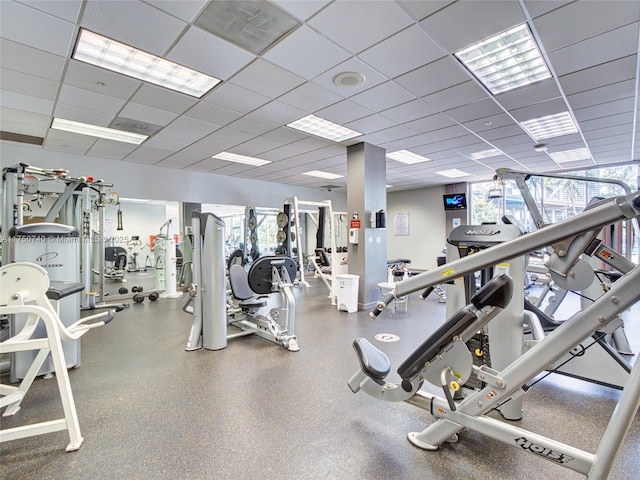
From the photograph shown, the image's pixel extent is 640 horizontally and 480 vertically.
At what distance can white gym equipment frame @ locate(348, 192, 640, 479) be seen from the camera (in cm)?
120

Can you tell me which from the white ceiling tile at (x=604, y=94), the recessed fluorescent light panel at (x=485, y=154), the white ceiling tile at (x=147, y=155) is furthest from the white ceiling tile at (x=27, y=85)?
the recessed fluorescent light panel at (x=485, y=154)

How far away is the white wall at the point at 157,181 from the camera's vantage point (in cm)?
552

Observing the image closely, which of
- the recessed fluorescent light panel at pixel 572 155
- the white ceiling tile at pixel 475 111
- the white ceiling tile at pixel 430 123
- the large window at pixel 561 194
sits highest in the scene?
the white ceiling tile at pixel 430 123

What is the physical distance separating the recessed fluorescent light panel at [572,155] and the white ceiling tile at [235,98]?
5907 millimetres

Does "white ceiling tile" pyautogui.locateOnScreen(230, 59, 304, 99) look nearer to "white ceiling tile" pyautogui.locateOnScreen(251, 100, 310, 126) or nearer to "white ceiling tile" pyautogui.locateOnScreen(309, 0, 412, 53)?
"white ceiling tile" pyautogui.locateOnScreen(251, 100, 310, 126)

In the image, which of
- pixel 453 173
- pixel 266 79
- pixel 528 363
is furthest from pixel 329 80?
pixel 453 173

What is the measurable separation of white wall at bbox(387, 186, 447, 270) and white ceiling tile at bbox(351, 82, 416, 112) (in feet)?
22.5

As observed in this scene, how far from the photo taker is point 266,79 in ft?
10.8

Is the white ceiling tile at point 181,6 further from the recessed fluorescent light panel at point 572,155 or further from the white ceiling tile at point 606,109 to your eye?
the recessed fluorescent light panel at point 572,155

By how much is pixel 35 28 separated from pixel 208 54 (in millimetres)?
1285

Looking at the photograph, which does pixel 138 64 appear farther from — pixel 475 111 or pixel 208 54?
pixel 475 111

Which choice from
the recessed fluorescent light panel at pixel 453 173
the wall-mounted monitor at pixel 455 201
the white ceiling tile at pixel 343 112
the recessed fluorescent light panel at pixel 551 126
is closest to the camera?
the white ceiling tile at pixel 343 112

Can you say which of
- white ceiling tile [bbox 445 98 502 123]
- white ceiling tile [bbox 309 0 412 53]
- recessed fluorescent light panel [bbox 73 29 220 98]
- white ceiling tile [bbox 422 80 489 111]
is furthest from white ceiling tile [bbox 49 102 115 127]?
white ceiling tile [bbox 445 98 502 123]

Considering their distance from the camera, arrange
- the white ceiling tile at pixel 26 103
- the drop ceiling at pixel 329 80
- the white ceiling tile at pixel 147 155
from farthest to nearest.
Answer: the white ceiling tile at pixel 147 155 → the white ceiling tile at pixel 26 103 → the drop ceiling at pixel 329 80
